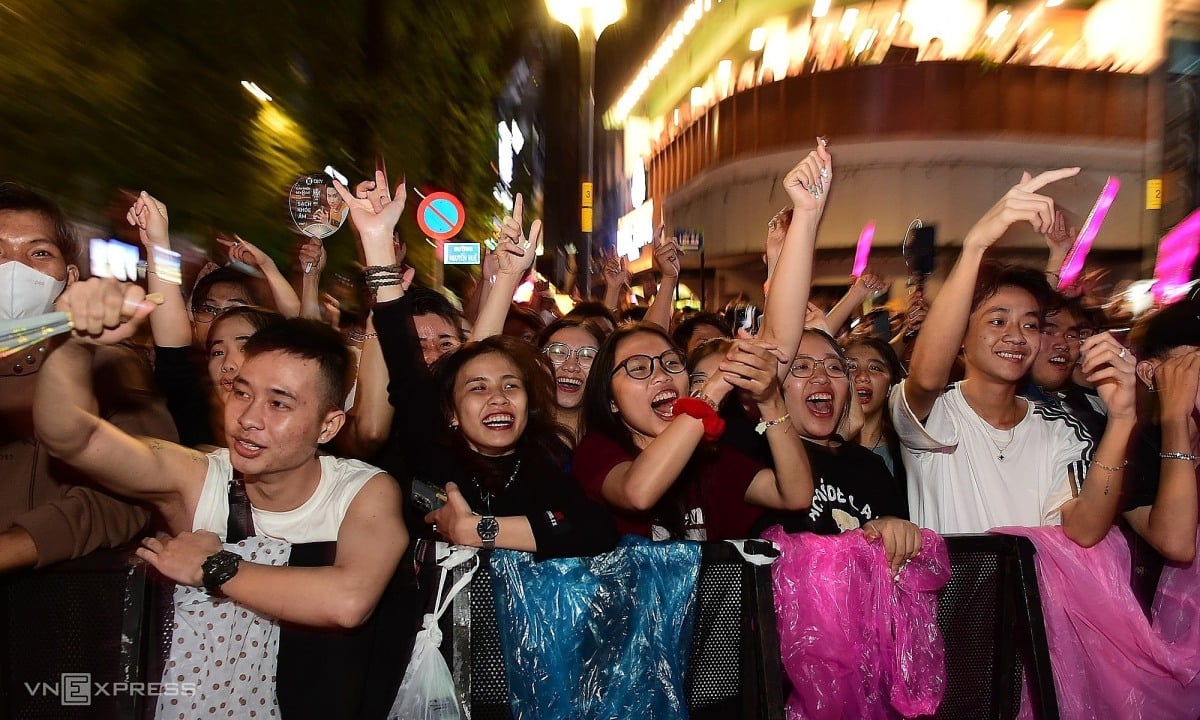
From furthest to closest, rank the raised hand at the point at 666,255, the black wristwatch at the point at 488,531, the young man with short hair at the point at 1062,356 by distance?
the raised hand at the point at 666,255 < the young man with short hair at the point at 1062,356 < the black wristwatch at the point at 488,531

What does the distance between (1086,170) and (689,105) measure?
56.1ft

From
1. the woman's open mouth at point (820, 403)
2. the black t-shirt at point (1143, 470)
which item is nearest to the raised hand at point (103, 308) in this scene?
the woman's open mouth at point (820, 403)

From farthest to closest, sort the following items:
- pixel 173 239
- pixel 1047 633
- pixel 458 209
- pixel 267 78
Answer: pixel 458 209
pixel 267 78
pixel 173 239
pixel 1047 633

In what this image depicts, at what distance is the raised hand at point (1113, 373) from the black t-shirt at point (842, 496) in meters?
0.82

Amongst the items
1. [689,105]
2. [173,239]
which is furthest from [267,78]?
[689,105]

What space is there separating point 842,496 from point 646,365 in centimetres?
92

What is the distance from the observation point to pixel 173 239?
17.4 ft

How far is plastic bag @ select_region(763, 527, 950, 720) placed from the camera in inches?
103

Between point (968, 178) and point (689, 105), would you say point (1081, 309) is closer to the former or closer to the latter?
point (968, 178)

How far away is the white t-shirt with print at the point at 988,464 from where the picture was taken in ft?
11.1

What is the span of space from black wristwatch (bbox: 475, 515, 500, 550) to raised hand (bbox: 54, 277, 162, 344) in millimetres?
1083

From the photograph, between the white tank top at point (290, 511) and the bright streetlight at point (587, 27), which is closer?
the white tank top at point (290, 511)

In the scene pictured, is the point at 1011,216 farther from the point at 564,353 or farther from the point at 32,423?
the point at 32,423

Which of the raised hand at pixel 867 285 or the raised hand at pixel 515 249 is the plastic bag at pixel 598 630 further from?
the raised hand at pixel 867 285
